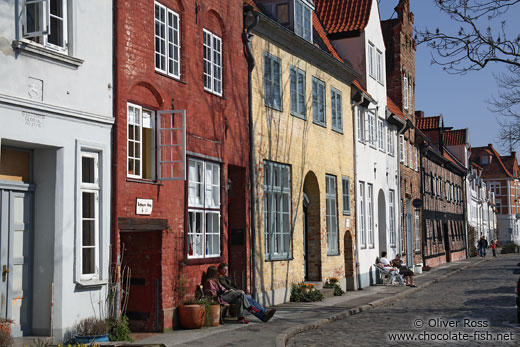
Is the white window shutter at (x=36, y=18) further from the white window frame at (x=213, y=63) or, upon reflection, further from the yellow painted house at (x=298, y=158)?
the yellow painted house at (x=298, y=158)

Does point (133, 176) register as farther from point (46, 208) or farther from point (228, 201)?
point (228, 201)

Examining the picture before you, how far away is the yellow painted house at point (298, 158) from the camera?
1864 cm

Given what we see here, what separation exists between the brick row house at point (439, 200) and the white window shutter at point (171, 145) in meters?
28.7

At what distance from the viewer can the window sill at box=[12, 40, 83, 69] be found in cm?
1020

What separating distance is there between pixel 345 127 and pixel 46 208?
53.6 feet

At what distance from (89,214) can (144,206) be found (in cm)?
144

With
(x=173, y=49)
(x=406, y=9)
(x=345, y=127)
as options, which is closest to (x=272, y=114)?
(x=173, y=49)

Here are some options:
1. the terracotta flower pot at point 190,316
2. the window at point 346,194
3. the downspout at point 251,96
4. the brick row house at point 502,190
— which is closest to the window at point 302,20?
the downspout at point 251,96

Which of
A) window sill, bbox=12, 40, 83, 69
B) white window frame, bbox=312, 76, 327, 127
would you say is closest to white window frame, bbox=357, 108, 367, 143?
white window frame, bbox=312, 76, 327, 127

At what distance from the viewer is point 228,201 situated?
17578 mm

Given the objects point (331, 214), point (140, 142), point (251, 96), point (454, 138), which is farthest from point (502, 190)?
point (140, 142)

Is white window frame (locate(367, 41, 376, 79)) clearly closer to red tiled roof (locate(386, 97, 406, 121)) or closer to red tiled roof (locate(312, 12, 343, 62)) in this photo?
red tiled roof (locate(312, 12, 343, 62))

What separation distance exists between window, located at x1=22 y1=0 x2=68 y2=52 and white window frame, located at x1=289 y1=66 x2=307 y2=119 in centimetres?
1039

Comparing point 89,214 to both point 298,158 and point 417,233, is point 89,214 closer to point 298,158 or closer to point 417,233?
point 298,158
